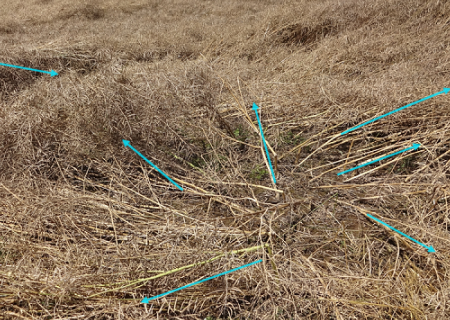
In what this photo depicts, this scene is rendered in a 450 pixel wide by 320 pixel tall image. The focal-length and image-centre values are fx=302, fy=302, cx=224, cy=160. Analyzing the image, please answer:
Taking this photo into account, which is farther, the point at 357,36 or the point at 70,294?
the point at 357,36

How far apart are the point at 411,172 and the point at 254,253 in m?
1.45

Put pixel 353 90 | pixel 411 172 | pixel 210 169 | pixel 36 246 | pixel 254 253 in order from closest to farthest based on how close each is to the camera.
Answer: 1. pixel 254 253
2. pixel 36 246
3. pixel 411 172
4. pixel 210 169
5. pixel 353 90

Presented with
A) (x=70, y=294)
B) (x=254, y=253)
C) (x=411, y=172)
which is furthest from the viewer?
(x=411, y=172)

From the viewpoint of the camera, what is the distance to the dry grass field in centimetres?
162

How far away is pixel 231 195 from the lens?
7.44ft

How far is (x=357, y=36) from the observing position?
4.49m

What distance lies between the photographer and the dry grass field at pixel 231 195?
1618mm

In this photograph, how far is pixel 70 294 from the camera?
161 centimetres

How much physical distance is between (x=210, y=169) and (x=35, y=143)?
145 cm

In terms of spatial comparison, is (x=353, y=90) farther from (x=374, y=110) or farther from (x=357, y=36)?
(x=357, y=36)

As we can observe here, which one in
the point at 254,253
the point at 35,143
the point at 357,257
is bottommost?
the point at 357,257

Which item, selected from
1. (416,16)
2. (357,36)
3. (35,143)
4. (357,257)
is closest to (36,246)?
(35,143)

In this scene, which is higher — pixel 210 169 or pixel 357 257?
pixel 210 169

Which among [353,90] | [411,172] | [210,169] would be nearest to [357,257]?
[411,172]
